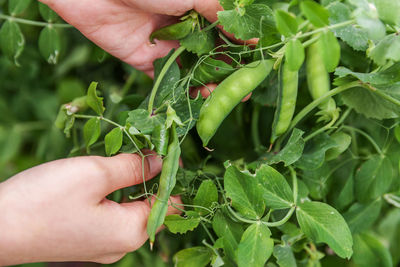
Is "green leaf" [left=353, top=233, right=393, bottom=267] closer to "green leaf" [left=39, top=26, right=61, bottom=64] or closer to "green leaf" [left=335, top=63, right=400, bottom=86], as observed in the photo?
"green leaf" [left=335, top=63, right=400, bottom=86]

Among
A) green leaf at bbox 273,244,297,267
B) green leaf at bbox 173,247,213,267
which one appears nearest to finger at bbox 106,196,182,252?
green leaf at bbox 173,247,213,267

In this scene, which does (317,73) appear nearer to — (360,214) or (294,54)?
(294,54)

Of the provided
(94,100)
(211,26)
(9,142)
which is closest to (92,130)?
(94,100)

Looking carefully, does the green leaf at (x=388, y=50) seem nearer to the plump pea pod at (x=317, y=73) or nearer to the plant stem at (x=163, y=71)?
the plump pea pod at (x=317, y=73)

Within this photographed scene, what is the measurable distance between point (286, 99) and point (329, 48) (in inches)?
6.5

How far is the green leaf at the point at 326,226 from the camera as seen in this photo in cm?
65

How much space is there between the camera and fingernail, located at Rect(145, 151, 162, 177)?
76 cm

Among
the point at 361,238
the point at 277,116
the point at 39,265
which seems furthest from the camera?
the point at 39,265

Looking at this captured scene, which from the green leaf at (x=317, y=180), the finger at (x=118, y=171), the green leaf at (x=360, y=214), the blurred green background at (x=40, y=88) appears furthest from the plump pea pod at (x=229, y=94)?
the blurred green background at (x=40, y=88)

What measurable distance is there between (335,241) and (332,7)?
0.37 metres

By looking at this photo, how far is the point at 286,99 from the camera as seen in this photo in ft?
2.38

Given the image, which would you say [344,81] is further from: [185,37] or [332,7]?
[185,37]

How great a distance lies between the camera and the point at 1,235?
632 millimetres

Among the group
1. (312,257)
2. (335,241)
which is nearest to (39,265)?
(312,257)
